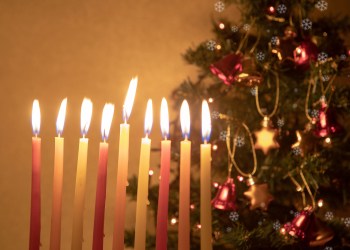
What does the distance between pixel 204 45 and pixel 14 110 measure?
2.22ft

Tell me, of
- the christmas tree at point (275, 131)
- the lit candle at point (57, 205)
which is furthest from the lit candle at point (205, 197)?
the christmas tree at point (275, 131)

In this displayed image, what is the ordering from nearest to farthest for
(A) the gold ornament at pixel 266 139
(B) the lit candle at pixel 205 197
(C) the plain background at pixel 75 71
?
(B) the lit candle at pixel 205 197, (A) the gold ornament at pixel 266 139, (C) the plain background at pixel 75 71

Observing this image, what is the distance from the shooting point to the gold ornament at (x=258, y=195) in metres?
1.24

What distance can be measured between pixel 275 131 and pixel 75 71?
2.33 feet

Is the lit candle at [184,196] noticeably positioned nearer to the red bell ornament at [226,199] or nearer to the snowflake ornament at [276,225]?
the red bell ornament at [226,199]

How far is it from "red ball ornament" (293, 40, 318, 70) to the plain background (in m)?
0.41

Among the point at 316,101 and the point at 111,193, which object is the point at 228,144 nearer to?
the point at 316,101

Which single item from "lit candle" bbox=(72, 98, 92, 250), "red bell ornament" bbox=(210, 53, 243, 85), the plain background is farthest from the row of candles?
the plain background

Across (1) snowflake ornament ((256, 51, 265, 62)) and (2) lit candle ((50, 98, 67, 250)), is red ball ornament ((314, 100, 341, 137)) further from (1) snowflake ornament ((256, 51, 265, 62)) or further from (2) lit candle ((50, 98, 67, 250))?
(2) lit candle ((50, 98, 67, 250))

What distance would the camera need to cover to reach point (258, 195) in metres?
1.24

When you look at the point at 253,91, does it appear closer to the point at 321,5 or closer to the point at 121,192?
the point at 321,5

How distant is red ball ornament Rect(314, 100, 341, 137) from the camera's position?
4.03ft

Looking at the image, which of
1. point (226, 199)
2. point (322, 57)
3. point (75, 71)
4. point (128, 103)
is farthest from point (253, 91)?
point (128, 103)

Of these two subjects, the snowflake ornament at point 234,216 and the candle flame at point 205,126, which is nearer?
the candle flame at point 205,126
